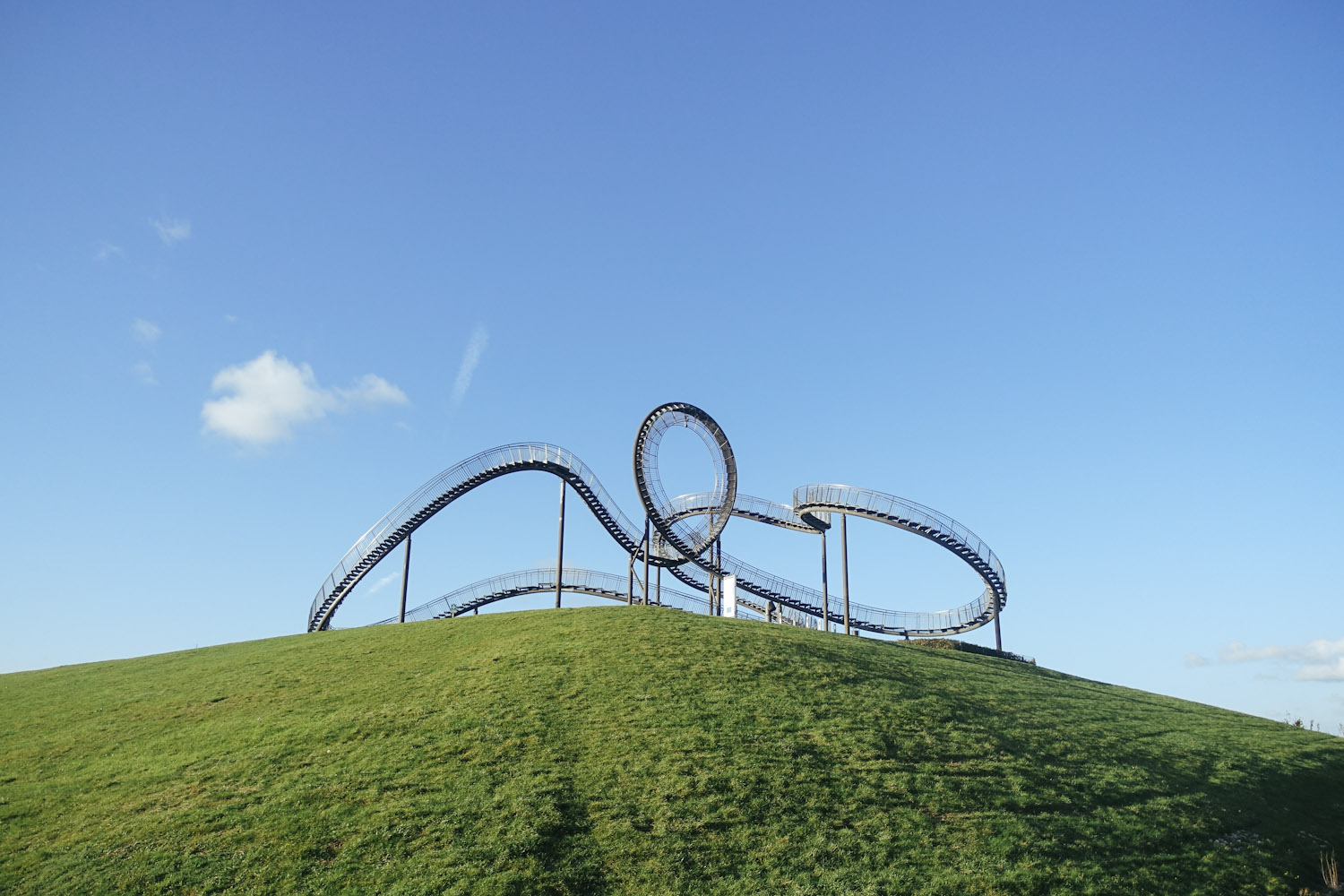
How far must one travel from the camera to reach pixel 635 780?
19.0 metres

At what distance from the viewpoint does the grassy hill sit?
16.2 m

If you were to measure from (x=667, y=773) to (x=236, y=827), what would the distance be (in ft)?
29.5

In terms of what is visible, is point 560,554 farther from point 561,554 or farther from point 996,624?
point 996,624

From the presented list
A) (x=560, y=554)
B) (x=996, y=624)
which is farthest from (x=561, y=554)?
(x=996, y=624)

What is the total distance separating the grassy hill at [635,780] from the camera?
16188mm

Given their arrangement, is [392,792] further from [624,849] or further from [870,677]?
[870,677]

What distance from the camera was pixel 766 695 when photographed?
24719 millimetres

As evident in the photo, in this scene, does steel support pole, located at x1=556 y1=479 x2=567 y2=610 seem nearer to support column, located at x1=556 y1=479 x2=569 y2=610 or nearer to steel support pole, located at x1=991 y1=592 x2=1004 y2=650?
support column, located at x1=556 y1=479 x2=569 y2=610

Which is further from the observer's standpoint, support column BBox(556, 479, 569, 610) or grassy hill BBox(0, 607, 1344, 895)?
support column BBox(556, 479, 569, 610)

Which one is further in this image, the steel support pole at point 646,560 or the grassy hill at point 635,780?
the steel support pole at point 646,560

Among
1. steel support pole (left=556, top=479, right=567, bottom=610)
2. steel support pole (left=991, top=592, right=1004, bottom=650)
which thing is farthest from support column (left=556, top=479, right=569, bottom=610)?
steel support pole (left=991, top=592, right=1004, bottom=650)

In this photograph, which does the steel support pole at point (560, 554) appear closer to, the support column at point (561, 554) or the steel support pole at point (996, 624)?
the support column at point (561, 554)

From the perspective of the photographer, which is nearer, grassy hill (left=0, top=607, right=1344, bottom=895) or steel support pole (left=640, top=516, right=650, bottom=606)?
grassy hill (left=0, top=607, right=1344, bottom=895)

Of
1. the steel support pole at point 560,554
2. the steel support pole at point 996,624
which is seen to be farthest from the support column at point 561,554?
the steel support pole at point 996,624
